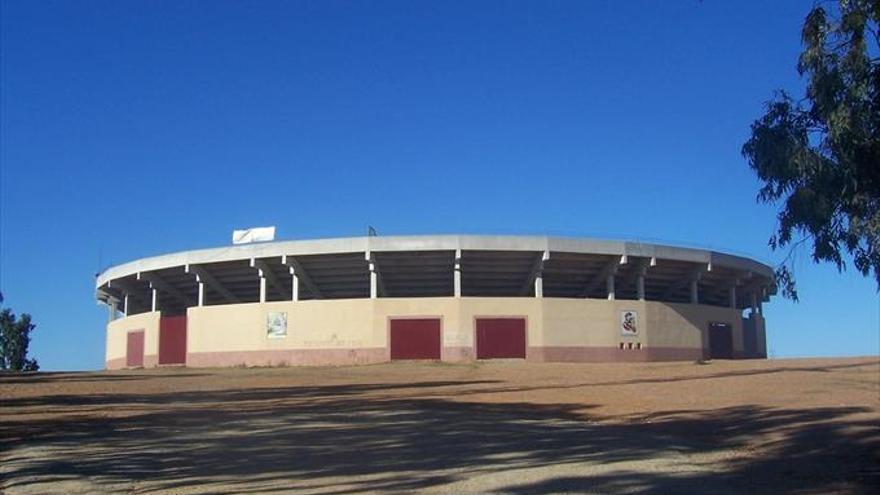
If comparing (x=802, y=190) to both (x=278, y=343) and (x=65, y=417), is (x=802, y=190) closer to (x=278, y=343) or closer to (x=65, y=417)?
(x=65, y=417)

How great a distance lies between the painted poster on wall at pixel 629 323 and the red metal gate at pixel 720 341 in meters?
7.41

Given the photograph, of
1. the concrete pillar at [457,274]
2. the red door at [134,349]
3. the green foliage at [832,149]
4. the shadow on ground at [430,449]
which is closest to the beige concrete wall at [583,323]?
the concrete pillar at [457,274]

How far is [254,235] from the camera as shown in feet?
170

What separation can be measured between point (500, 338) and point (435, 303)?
3940 mm

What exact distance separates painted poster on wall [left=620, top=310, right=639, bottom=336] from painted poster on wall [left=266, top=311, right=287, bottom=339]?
18.6m

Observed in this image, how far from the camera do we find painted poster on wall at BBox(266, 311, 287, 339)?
156 feet

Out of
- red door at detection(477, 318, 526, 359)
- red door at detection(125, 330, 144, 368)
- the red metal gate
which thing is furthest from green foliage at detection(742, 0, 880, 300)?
red door at detection(125, 330, 144, 368)

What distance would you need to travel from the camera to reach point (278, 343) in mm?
47375

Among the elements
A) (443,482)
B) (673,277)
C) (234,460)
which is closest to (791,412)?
(443,482)

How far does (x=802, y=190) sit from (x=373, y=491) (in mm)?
6660

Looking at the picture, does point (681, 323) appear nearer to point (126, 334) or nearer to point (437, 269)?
point (437, 269)

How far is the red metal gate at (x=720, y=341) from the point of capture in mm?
53875

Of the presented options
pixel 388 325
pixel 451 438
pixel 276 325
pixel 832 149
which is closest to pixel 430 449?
pixel 451 438

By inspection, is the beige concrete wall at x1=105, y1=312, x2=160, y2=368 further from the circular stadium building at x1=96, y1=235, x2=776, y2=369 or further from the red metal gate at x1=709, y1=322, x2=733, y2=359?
the red metal gate at x1=709, y1=322, x2=733, y2=359
